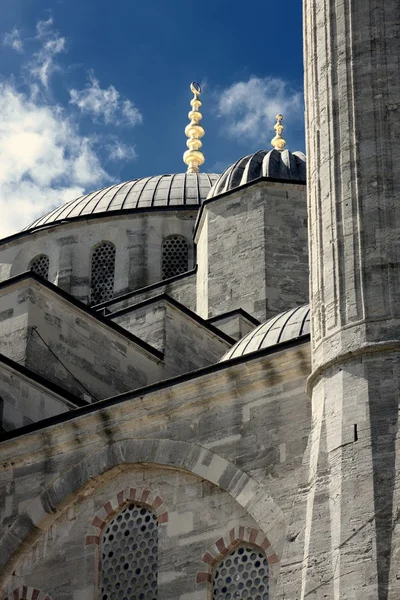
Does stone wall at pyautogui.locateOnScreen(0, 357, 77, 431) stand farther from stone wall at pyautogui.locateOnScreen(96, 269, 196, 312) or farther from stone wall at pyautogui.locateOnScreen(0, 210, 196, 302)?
stone wall at pyautogui.locateOnScreen(0, 210, 196, 302)

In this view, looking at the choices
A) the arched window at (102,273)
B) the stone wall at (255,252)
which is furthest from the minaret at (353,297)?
the arched window at (102,273)

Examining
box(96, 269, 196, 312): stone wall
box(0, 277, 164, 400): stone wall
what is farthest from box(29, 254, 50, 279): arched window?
box(0, 277, 164, 400): stone wall

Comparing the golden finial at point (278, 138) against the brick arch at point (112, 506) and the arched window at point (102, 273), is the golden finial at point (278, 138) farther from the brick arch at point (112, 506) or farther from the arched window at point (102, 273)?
the brick arch at point (112, 506)

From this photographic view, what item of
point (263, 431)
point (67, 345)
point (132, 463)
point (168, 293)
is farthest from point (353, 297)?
point (168, 293)

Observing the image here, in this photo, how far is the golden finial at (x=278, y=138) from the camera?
2612 cm

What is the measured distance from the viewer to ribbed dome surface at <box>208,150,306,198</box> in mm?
22953

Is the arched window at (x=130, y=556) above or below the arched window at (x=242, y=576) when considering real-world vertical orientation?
above

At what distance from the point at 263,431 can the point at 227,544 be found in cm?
111

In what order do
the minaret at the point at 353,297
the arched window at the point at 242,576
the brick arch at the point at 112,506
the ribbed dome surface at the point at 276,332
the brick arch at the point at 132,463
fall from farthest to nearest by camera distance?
the ribbed dome surface at the point at 276,332
the brick arch at the point at 112,506
the brick arch at the point at 132,463
the arched window at the point at 242,576
the minaret at the point at 353,297

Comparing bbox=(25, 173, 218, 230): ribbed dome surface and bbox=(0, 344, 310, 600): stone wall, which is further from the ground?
bbox=(25, 173, 218, 230): ribbed dome surface

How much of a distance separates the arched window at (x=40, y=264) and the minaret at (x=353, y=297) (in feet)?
34.2

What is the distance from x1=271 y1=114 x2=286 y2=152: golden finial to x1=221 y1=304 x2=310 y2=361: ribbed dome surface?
8.79 m

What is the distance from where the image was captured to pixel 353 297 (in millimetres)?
14086

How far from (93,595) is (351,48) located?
607cm
